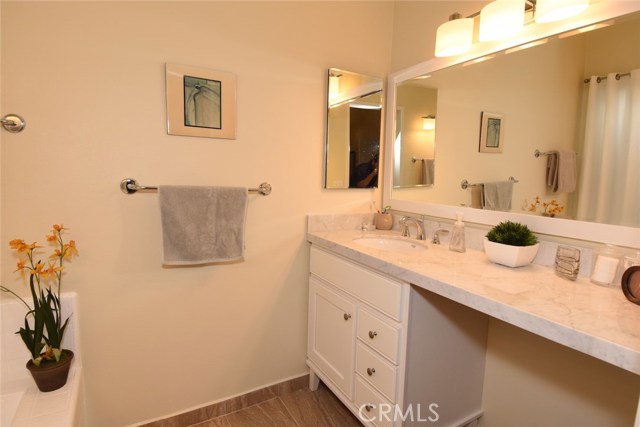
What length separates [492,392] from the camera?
1.50m

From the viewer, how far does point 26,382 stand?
1278mm

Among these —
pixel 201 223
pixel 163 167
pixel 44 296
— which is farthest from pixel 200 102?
pixel 44 296

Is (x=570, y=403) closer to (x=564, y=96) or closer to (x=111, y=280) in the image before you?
(x=564, y=96)

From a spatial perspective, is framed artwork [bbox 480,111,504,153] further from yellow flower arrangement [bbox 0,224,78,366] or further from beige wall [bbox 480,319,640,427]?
yellow flower arrangement [bbox 0,224,78,366]

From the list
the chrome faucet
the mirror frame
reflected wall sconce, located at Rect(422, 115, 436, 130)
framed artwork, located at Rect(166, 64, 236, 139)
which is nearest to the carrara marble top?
the mirror frame

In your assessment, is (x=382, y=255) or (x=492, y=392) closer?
(x=382, y=255)

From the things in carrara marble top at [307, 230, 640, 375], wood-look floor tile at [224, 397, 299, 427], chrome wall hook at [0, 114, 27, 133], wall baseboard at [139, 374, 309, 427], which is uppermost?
chrome wall hook at [0, 114, 27, 133]

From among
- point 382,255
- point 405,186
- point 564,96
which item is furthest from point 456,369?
point 564,96

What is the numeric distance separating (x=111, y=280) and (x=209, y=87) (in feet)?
3.05

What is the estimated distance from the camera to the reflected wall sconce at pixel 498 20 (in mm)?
1115

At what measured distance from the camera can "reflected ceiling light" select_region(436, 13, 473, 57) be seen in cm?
142

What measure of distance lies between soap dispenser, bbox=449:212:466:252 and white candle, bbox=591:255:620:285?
475 mm

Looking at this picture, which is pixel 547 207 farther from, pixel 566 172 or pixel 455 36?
pixel 455 36

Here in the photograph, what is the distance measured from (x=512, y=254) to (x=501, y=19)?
88 centimetres
